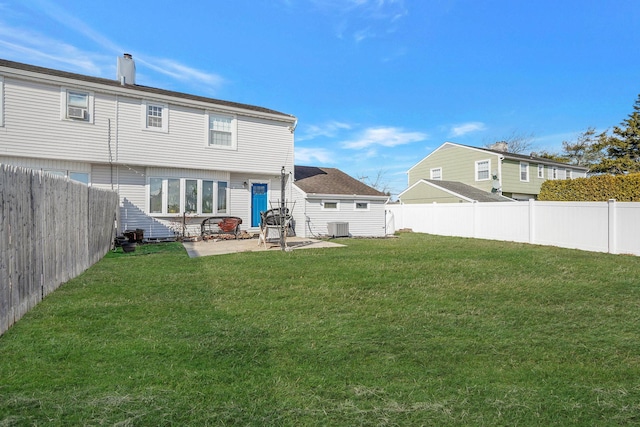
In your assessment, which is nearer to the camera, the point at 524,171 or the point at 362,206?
the point at 362,206

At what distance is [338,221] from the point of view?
1591 centimetres

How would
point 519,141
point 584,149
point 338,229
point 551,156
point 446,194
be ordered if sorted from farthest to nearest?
1. point 519,141
2. point 551,156
3. point 584,149
4. point 446,194
5. point 338,229

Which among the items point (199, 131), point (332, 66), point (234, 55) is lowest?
point (199, 131)

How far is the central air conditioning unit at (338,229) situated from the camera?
15.2 m

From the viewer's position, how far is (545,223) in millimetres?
A: 13055

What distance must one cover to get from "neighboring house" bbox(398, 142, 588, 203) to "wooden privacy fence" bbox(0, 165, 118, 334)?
767 inches

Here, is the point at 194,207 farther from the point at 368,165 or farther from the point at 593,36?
the point at 368,165

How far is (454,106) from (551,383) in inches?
917

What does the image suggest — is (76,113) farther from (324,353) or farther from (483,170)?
(483,170)

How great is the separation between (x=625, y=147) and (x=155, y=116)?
115 ft

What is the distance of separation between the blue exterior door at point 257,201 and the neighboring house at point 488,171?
12459 mm

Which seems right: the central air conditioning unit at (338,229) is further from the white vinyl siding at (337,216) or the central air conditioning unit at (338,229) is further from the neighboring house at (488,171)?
the neighboring house at (488,171)

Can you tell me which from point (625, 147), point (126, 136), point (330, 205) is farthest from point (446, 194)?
point (625, 147)

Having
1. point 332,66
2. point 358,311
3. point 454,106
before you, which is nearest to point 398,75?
point 332,66
